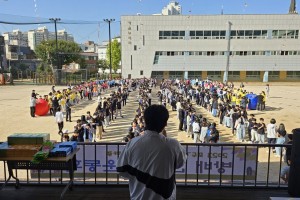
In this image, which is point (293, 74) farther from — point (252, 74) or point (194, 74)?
point (194, 74)

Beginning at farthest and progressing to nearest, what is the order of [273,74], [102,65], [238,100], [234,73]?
1. [102,65]
2. [273,74]
3. [234,73]
4. [238,100]

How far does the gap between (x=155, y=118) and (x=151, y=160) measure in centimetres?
39

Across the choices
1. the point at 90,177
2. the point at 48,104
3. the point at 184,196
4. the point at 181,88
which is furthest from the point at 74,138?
the point at 181,88

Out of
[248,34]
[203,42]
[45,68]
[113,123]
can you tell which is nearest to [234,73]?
[248,34]

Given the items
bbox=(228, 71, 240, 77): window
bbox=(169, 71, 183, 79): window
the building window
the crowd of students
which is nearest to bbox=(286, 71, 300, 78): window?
bbox=(228, 71, 240, 77): window

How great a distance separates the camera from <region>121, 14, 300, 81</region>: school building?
57.5 metres

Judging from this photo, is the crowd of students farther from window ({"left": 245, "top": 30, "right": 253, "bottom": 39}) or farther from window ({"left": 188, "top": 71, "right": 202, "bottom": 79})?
window ({"left": 245, "top": 30, "right": 253, "bottom": 39})

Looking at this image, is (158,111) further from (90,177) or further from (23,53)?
(23,53)

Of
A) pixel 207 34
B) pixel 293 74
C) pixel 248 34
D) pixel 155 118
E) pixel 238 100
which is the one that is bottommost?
pixel 238 100

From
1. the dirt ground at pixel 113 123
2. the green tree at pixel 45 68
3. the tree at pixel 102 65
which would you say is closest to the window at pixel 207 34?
the dirt ground at pixel 113 123

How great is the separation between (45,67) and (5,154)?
6538 cm

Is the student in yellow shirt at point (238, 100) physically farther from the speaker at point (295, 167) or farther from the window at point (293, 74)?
the window at point (293, 74)

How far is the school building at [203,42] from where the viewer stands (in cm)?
5750

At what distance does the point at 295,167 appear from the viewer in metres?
4.71
